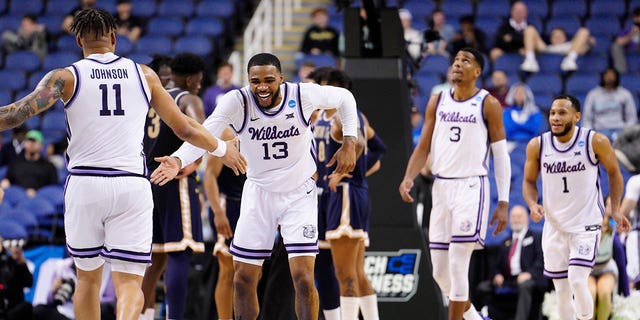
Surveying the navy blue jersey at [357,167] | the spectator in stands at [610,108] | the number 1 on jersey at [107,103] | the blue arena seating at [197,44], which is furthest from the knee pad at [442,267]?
the blue arena seating at [197,44]

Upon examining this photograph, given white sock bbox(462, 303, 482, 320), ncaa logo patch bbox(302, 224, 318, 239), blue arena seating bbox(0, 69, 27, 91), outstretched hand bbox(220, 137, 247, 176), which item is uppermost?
blue arena seating bbox(0, 69, 27, 91)

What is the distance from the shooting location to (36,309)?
11.5m

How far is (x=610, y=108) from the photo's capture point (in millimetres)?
15391

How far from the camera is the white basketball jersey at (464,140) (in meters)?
9.27

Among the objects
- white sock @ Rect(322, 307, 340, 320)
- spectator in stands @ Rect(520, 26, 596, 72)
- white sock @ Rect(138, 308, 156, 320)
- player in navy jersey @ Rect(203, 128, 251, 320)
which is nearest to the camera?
white sock @ Rect(138, 308, 156, 320)

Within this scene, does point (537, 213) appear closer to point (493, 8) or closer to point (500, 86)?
point (500, 86)

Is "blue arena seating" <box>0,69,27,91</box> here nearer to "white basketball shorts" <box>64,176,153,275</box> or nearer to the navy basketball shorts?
the navy basketball shorts

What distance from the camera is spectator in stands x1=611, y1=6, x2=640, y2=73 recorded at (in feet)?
55.3

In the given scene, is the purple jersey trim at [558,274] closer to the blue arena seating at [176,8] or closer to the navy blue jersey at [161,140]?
the navy blue jersey at [161,140]

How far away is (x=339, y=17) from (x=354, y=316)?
397 inches

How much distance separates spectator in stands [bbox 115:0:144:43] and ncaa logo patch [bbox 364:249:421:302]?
8.99 m

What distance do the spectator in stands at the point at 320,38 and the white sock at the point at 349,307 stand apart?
8568 millimetres

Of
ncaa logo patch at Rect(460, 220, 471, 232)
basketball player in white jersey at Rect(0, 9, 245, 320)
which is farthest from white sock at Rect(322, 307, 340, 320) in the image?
basketball player in white jersey at Rect(0, 9, 245, 320)

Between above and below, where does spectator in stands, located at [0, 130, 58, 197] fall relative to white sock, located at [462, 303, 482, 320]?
above
